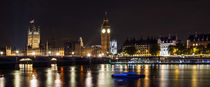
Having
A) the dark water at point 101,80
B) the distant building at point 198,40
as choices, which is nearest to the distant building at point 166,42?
the distant building at point 198,40

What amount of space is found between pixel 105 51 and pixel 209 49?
64677 millimetres

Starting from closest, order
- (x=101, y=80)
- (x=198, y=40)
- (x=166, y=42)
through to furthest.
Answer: (x=101, y=80) → (x=198, y=40) → (x=166, y=42)

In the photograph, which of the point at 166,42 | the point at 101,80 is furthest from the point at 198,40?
the point at 101,80

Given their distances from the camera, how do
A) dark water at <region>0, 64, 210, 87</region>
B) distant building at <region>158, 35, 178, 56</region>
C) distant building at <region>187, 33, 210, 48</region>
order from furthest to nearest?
1. distant building at <region>158, 35, 178, 56</region>
2. distant building at <region>187, 33, 210, 48</region>
3. dark water at <region>0, 64, 210, 87</region>

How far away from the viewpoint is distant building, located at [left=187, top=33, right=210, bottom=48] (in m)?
165

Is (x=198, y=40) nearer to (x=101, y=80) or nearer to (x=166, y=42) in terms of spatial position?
(x=166, y=42)

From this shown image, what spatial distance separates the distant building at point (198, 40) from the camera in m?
165

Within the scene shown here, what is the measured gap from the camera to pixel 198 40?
557ft

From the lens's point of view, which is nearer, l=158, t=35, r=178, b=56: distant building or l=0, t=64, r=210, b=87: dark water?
l=0, t=64, r=210, b=87: dark water

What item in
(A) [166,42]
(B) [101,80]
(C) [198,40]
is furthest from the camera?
(A) [166,42]

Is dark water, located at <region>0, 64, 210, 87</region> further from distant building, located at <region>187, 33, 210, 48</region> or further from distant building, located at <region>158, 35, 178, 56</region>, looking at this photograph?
distant building, located at <region>158, 35, 178, 56</region>

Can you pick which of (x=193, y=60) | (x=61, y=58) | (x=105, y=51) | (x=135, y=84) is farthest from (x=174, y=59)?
(x=135, y=84)

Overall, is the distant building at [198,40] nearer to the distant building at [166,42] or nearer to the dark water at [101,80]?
the distant building at [166,42]

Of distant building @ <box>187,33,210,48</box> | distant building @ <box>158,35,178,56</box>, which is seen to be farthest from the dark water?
distant building @ <box>158,35,178,56</box>
